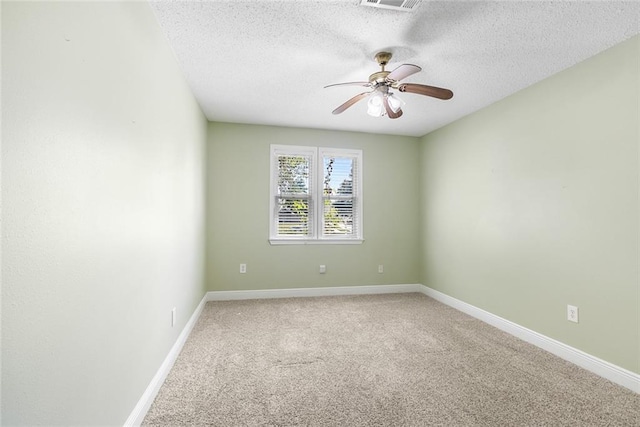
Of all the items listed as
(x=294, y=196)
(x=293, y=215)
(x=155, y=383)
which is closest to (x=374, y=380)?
(x=155, y=383)

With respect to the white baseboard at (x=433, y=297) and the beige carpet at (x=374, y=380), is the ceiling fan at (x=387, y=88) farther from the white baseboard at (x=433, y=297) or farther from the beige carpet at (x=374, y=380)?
the white baseboard at (x=433, y=297)

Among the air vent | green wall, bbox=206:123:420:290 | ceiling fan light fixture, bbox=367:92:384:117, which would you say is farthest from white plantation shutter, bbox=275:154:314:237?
the air vent

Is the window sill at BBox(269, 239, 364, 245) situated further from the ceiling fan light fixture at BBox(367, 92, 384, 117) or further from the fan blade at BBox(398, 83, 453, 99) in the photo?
the fan blade at BBox(398, 83, 453, 99)

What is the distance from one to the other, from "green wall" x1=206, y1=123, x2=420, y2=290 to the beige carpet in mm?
1016

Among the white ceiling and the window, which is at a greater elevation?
the white ceiling

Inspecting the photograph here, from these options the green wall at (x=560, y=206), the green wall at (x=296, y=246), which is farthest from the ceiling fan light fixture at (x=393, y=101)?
the green wall at (x=296, y=246)

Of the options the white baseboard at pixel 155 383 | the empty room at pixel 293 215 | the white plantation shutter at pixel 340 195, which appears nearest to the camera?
the empty room at pixel 293 215

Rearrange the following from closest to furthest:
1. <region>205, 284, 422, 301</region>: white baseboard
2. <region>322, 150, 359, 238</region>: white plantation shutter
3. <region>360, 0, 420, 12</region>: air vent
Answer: <region>360, 0, 420, 12</region>: air vent → <region>205, 284, 422, 301</region>: white baseboard → <region>322, 150, 359, 238</region>: white plantation shutter

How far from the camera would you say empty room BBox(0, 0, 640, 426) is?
3.22ft

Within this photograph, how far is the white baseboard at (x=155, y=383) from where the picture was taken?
5.27ft

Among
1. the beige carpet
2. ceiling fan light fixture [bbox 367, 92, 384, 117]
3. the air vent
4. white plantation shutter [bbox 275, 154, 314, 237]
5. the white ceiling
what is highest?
the white ceiling

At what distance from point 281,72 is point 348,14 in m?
0.90

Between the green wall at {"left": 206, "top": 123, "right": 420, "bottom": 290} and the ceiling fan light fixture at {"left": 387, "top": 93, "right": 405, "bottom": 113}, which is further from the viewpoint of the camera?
the green wall at {"left": 206, "top": 123, "right": 420, "bottom": 290}

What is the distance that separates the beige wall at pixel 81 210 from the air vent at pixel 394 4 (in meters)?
1.30
